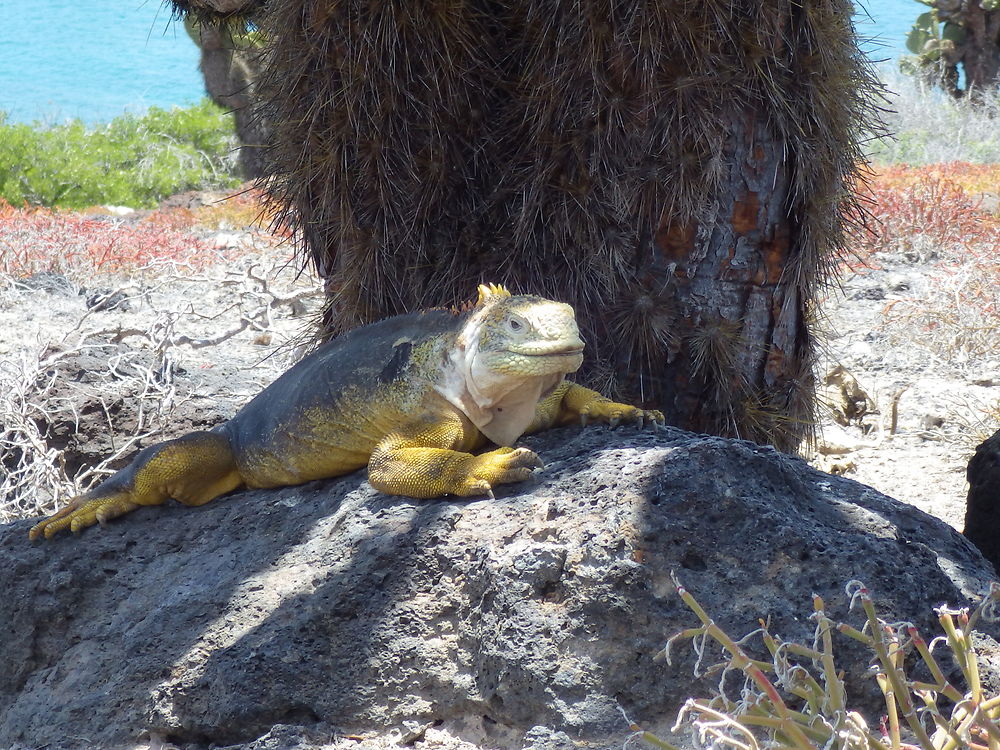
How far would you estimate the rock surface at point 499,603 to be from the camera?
238 centimetres

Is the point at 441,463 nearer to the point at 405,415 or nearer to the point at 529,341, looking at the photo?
the point at 405,415

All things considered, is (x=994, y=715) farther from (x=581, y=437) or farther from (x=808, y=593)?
(x=581, y=437)

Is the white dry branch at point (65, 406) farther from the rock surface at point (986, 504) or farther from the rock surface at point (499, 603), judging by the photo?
the rock surface at point (986, 504)

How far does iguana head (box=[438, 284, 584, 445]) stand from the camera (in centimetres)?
286

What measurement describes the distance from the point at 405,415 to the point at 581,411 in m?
0.58

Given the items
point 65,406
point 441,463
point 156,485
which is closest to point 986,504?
point 441,463

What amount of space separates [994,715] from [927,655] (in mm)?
302

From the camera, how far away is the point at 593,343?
407cm

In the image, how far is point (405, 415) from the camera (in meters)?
3.18

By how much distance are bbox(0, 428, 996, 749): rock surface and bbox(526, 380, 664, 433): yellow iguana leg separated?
0.42ft

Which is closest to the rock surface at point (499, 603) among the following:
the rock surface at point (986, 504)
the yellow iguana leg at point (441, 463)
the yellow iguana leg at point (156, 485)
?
the yellow iguana leg at point (441, 463)

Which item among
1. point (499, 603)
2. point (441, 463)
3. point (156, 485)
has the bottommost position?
point (156, 485)

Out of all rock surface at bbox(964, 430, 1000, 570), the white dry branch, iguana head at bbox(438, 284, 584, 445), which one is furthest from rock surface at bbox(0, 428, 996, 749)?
the white dry branch

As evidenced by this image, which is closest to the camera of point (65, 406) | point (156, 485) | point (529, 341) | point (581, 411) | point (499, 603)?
point (499, 603)
